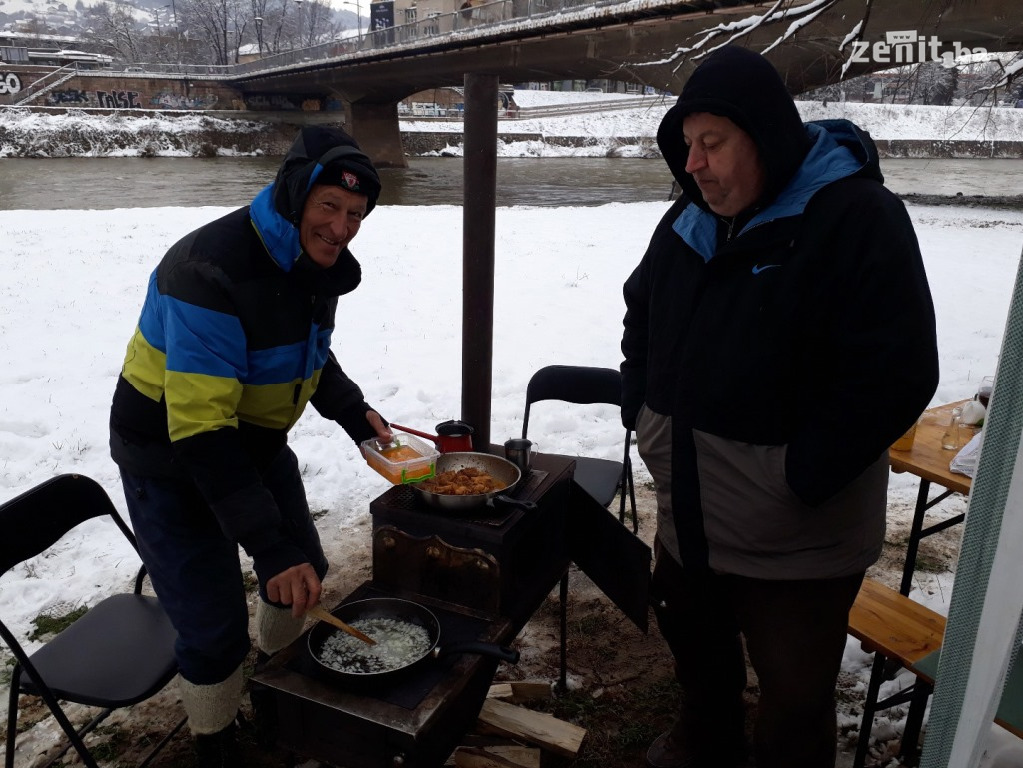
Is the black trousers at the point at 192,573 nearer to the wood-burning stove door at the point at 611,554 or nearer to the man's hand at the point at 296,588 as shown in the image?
the man's hand at the point at 296,588

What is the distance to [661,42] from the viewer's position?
607 inches

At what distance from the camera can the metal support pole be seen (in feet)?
10.9

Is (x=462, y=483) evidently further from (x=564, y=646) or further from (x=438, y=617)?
(x=564, y=646)

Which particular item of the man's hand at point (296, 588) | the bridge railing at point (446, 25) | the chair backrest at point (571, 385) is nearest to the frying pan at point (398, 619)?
the man's hand at point (296, 588)

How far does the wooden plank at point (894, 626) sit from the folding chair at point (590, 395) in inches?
55.3

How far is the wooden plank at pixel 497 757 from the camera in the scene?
2436 mm

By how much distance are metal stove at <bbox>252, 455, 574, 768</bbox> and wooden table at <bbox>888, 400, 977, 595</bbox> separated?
1.30 m

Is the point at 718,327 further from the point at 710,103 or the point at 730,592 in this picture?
the point at 730,592

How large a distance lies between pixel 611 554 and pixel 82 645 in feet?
5.92

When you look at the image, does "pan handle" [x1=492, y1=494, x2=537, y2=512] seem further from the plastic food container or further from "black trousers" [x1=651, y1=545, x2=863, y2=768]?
"black trousers" [x1=651, y1=545, x2=863, y2=768]

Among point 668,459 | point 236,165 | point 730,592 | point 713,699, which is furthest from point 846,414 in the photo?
point 236,165

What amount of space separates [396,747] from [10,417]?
475 centimetres

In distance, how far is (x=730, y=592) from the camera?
208 cm

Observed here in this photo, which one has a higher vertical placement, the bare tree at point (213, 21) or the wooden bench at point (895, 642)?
the bare tree at point (213, 21)
